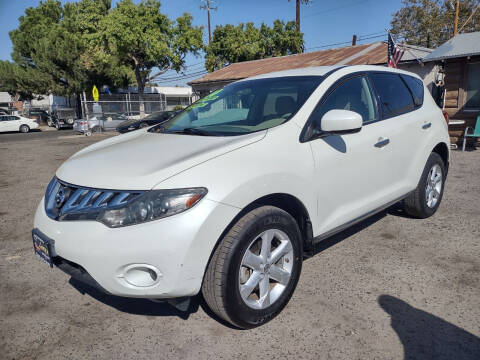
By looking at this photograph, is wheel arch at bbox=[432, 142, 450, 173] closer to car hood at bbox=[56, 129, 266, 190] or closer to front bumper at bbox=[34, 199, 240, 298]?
car hood at bbox=[56, 129, 266, 190]

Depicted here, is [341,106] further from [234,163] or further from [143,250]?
[143,250]

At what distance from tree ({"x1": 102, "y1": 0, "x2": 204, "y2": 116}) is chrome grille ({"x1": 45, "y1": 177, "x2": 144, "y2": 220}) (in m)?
26.6

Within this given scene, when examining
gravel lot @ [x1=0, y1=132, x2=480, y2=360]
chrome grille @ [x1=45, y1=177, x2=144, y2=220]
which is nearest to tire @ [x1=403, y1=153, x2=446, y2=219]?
gravel lot @ [x1=0, y1=132, x2=480, y2=360]

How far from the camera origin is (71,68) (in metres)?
33.2

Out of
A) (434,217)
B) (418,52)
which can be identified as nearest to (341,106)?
(434,217)

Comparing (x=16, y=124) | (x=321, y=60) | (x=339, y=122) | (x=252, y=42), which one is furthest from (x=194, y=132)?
(x=252, y=42)

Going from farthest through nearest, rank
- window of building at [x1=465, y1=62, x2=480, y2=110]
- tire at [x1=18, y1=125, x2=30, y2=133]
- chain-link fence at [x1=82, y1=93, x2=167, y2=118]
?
tire at [x1=18, y1=125, x2=30, y2=133] → chain-link fence at [x1=82, y1=93, x2=167, y2=118] → window of building at [x1=465, y1=62, x2=480, y2=110]

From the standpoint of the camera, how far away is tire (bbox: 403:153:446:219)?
4.01 meters

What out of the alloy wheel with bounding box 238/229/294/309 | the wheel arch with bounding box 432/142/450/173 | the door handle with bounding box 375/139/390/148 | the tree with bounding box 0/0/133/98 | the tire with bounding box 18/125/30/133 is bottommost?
the alloy wheel with bounding box 238/229/294/309

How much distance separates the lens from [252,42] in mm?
35094

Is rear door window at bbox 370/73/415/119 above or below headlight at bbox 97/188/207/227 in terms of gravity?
above

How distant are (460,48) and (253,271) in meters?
11.4

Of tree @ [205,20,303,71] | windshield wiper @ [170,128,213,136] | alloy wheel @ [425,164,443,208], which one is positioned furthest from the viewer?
tree @ [205,20,303,71]

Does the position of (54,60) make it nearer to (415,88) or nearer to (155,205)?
(415,88)
